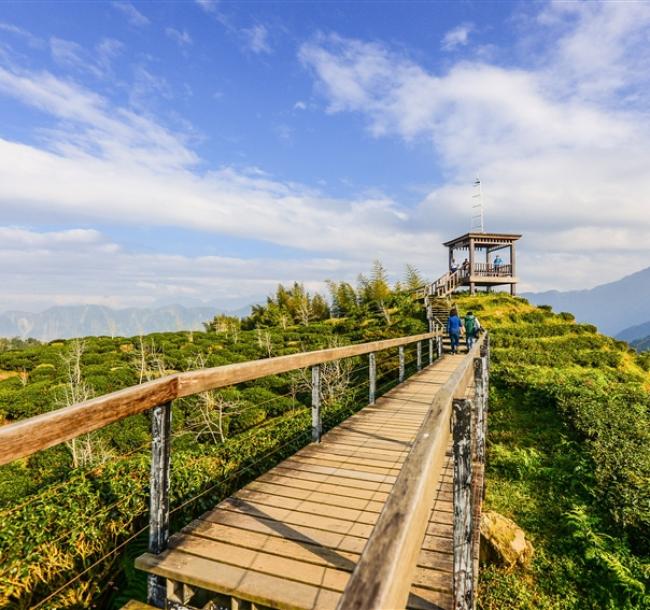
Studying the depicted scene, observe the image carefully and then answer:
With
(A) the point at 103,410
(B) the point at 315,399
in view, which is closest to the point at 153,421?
(A) the point at 103,410

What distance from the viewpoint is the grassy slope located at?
5238 mm

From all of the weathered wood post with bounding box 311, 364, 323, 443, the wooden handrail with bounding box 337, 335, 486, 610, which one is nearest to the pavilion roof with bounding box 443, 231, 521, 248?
the weathered wood post with bounding box 311, 364, 323, 443

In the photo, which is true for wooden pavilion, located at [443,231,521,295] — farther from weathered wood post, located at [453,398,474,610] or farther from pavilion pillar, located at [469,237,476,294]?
weathered wood post, located at [453,398,474,610]

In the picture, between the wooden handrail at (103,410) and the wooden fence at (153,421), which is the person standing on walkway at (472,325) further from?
the wooden handrail at (103,410)

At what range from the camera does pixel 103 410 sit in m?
2.03

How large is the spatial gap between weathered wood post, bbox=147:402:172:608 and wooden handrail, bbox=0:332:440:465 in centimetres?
11

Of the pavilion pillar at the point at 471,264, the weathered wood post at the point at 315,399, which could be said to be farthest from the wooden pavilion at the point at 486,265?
the weathered wood post at the point at 315,399

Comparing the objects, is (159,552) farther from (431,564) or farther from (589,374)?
(589,374)

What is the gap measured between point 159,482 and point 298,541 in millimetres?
959

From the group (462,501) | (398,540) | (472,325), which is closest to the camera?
(398,540)

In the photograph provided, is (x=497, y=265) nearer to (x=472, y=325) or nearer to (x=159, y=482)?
(x=472, y=325)

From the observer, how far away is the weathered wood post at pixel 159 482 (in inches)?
98.7

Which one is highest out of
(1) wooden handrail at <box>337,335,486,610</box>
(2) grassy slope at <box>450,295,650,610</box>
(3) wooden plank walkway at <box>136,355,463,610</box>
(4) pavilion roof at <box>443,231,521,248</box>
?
(4) pavilion roof at <box>443,231,521,248</box>

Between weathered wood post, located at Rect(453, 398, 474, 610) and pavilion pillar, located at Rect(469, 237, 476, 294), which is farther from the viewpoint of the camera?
pavilion pillar, located at Rect(469, 237, 476, 294)
